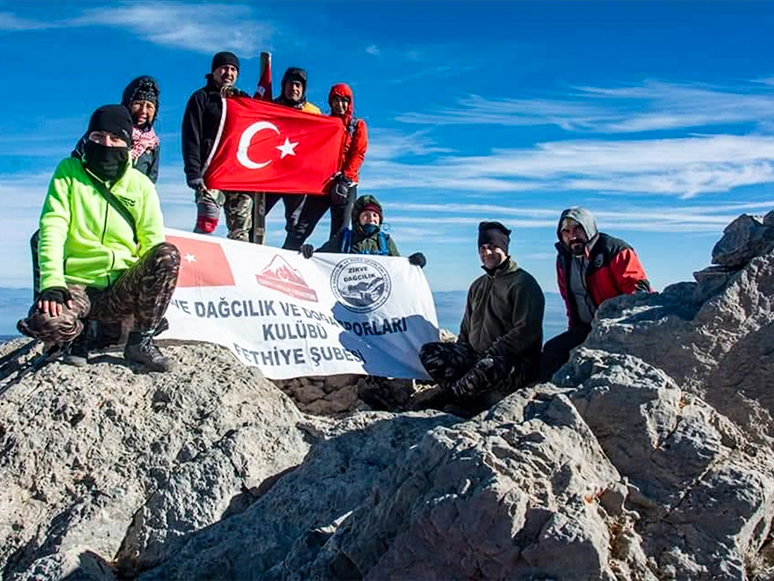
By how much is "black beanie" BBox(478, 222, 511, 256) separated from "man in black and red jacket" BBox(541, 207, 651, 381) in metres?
0.48

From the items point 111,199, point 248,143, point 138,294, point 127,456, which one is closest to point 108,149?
point 111,199

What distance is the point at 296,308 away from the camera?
326 inches

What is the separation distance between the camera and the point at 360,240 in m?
9.24

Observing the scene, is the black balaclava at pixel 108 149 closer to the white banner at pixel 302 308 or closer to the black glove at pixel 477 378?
the white banner at pixel 302 308

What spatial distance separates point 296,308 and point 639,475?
505cm

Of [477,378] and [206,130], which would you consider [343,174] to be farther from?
[477,378]

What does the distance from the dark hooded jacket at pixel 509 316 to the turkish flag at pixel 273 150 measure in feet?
8.93

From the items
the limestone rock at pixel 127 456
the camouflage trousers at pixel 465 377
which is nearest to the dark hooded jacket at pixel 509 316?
the camouflage trousers at pixel 465 377

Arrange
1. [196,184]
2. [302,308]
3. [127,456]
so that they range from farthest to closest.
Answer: [196,184] → [302,308] → [127,456]

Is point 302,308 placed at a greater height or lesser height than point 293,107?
lesser

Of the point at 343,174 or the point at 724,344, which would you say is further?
the point at 343,174

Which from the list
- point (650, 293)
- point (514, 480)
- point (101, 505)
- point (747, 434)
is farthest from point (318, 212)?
point (514, 480)

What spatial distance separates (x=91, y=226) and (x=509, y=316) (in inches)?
143

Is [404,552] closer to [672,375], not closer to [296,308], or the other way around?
[672,375]
